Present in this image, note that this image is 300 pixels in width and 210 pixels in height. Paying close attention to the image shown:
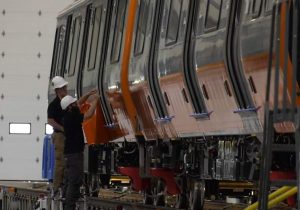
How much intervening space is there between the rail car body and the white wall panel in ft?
29.4

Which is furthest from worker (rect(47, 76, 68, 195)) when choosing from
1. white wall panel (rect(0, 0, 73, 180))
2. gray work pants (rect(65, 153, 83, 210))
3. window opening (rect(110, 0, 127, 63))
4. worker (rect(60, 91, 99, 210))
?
white wall panel (rect(0, 0, 73, 180))

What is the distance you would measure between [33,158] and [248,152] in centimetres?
1743

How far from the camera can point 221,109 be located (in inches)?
434

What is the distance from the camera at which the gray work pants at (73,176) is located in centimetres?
1467

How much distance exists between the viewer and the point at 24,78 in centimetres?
2794

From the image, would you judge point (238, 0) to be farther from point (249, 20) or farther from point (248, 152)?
point (248, 152)

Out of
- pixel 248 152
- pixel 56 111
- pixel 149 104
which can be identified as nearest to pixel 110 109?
pixel 56 111

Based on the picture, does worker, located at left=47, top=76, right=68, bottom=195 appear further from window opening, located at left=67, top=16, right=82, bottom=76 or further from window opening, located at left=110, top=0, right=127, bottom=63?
window opening, located at left=67, top=16, right=82, bottom=76

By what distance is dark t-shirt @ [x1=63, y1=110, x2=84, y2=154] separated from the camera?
1455cm

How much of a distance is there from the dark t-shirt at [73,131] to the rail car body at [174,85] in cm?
73

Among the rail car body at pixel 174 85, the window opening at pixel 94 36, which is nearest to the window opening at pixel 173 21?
the rail car body at pixel 174 85

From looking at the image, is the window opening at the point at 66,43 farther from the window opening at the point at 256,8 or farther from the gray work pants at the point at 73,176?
the window opening at the point at 256,8

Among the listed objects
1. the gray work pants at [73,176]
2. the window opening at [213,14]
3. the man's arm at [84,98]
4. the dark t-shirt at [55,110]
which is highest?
the window opening at [213,14]

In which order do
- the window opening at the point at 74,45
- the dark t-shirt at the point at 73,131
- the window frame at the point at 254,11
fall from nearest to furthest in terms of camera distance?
the window frame at the point at 254,11, the dark t-shirt at the point at 73,131, the window opening at the point at 74,45
